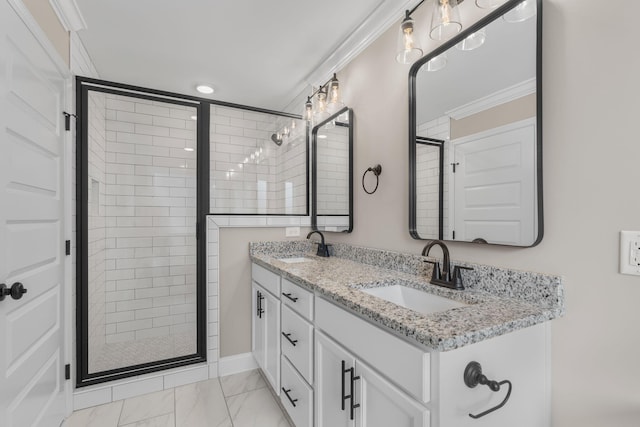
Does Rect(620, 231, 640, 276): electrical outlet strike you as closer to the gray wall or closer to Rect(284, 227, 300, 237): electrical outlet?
the gray wall

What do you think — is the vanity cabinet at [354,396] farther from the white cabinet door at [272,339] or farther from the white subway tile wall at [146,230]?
the white subway tile wall at [146,230]

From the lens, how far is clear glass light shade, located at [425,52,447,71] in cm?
150

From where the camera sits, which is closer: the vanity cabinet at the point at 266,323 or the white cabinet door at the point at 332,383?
the white cabinet door at the point at 332,383

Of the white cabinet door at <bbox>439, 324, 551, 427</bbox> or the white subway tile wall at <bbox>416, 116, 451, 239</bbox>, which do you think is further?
the white subway tile wall at <bbox>416, 116, 451, 239</bbox>

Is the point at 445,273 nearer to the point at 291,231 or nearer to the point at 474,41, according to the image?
the point at 474,41

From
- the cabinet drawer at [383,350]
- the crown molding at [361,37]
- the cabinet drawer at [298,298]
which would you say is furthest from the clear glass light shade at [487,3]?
the cabinet drawer at [298,298]

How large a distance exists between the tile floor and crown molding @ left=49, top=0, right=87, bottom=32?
94.9 inches

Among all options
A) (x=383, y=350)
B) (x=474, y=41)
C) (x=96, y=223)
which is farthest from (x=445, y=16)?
(x=96, y=223)

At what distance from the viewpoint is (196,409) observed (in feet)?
6.37

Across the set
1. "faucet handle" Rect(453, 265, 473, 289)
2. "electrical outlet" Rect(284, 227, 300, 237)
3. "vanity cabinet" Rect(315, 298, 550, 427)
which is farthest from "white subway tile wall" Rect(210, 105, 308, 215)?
"faucet handle" Rect(453, 265, 473, 289)

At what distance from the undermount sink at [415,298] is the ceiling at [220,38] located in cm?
156

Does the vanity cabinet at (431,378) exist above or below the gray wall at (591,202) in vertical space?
below

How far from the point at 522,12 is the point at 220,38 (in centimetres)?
178

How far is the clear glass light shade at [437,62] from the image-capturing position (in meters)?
1.50
